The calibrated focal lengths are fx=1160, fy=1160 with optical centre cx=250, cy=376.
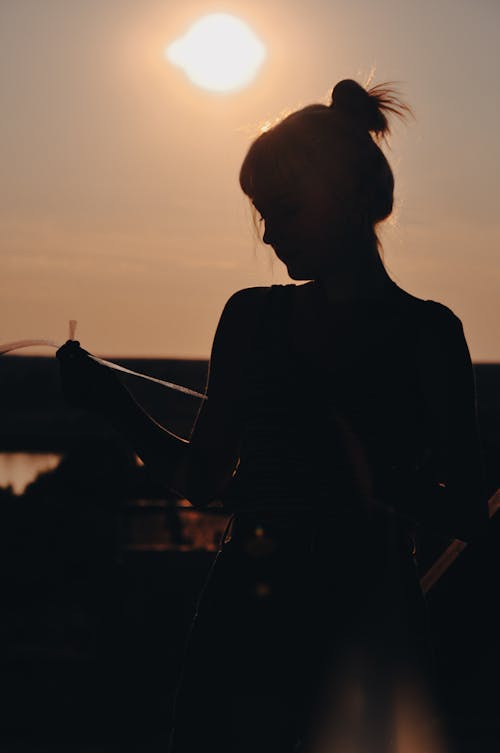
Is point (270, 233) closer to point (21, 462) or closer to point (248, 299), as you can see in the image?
point (248, 299)

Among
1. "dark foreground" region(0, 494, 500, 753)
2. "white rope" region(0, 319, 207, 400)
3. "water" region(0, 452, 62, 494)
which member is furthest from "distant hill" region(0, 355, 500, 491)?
"white rope" region(0, 319, 207, 400)

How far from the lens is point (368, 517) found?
1794 millimetres

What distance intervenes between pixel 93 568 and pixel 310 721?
14.2 m

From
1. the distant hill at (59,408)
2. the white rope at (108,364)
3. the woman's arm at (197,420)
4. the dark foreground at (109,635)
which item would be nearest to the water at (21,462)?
the distant hill at (59,408)

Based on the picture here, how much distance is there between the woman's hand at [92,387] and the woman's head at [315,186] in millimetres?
362

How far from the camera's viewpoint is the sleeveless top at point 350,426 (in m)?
1.81

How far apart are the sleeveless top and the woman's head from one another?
5.2 inches

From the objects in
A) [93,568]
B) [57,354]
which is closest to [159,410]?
[93,568]

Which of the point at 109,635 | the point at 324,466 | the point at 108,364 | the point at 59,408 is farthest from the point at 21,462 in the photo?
the point at 324,466

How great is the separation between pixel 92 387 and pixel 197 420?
0.62 feet

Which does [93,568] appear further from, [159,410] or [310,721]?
[159,410]

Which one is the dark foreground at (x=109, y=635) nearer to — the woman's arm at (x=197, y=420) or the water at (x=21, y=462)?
the woman's arm at (x=197, y=420)

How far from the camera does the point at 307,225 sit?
6.40ft

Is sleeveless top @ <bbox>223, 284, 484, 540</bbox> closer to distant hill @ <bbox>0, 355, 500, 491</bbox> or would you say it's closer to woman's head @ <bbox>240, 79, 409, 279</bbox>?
woman's head @ <bbox>240, 79, 409, 279</bbox>
